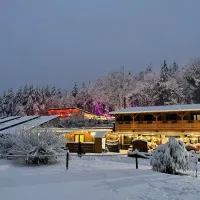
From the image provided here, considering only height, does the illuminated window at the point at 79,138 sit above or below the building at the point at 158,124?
below

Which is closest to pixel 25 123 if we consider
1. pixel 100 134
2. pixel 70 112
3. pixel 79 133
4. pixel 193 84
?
pixel 79 133

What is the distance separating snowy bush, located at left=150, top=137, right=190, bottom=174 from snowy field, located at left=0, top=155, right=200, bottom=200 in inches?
69.2

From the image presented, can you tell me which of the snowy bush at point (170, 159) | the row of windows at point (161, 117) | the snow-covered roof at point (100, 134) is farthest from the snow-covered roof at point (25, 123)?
the snowy bush at point (170, 159)

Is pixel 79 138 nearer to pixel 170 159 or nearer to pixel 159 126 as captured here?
pixel 159 126

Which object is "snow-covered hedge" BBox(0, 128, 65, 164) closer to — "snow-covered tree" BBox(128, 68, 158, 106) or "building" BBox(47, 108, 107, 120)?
"building" BBox(47, 108, 107, 120)

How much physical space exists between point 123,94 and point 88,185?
59.0 meters

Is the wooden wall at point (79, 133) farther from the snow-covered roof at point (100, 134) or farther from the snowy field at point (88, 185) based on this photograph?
the snowy field at point (88, 185)

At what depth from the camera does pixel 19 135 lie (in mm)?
15922

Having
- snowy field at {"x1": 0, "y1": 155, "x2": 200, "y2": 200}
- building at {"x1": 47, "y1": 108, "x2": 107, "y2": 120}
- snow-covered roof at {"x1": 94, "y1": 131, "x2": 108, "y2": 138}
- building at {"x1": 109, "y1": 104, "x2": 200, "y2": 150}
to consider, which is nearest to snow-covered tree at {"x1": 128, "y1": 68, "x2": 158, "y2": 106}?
building at {"x1": 47, "y1": 108, "x2": 107, "y2": 120}

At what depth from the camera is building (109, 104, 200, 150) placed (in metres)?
34.2

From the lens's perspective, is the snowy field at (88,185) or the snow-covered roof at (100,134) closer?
the snowy field at (88,185)

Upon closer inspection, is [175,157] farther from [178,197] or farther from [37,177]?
[37,177]

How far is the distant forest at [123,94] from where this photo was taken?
60250mm

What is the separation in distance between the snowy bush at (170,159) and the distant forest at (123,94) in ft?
146
